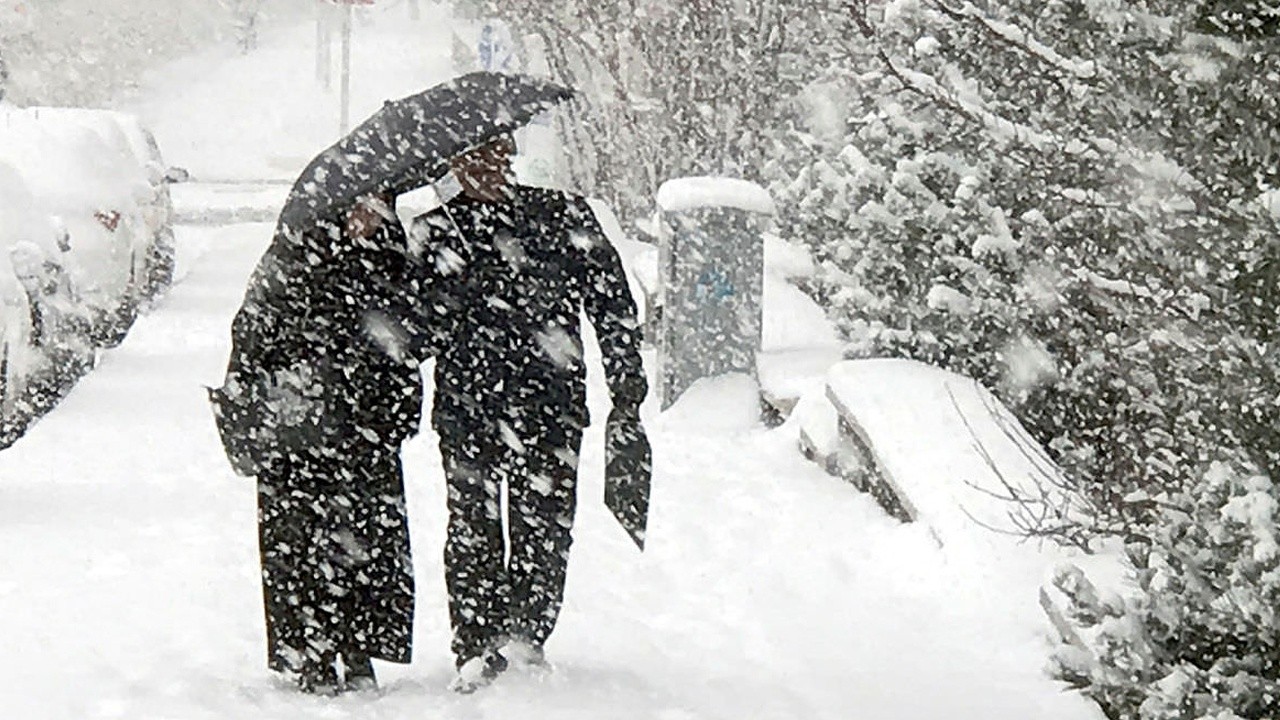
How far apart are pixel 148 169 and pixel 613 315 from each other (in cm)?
1016

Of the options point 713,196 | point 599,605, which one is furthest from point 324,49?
point 599,605

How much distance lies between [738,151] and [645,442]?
9.30m

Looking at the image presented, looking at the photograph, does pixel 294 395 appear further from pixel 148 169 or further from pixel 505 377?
pixel 148 169

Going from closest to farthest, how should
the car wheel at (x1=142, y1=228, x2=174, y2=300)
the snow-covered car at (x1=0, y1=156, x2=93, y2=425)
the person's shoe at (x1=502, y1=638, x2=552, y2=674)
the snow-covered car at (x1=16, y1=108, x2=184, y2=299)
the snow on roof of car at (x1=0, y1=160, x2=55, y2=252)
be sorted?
1. the person's shoe at (x1=502, y1=638, x2=552, y2=674)
2. the snow-covered car at (x1=0, y1=156, x2=93, y2=425)
3. the snow on roof of car at (x1=0, y1=160, x2=55, y2=252)
4. the snow-covered car at (x1=16, y1=108, x2=184, y2=299)
5. the car wheel at (x1=142, y1=228, x2=174, y2=300)

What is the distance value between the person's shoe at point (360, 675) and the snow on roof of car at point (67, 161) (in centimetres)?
562

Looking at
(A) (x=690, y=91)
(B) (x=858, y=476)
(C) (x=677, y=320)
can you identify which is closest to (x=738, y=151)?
(A) (x=690, y=91)

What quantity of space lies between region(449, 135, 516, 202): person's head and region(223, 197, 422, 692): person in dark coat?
244 mm

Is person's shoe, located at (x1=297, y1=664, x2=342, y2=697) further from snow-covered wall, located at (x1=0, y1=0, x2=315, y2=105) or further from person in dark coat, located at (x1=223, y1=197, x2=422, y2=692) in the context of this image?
snow-covered wall, located at (x1=0, y1=0, x2=315, y2=105)

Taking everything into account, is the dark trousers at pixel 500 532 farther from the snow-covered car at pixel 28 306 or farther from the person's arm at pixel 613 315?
the snow-covered car at pixel 28 306

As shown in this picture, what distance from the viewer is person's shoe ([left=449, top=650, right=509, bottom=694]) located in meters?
5.91

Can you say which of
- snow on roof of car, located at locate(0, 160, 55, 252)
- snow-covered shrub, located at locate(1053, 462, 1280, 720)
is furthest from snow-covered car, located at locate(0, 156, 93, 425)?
snow-covered shrub, located at locate(1053, 462, 1280, 720)

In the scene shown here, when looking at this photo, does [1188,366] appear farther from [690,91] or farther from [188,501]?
[690,91]

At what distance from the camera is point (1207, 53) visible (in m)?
3.98

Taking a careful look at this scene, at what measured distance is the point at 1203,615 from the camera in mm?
4086
